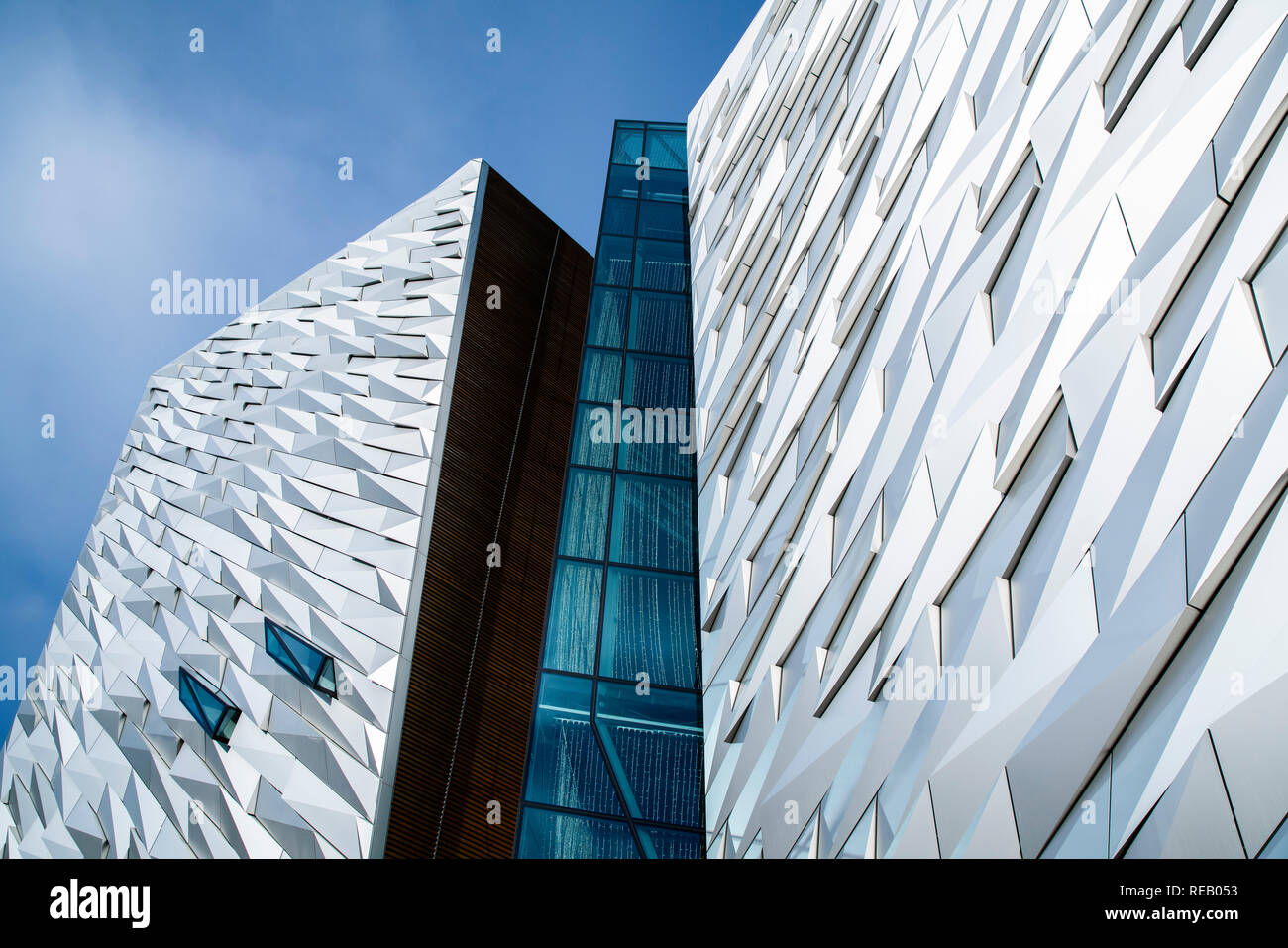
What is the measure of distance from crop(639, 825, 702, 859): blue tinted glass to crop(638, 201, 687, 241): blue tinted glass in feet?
43.5

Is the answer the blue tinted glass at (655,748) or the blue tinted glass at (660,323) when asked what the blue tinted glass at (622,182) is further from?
the blue tinted glass at (655,748)

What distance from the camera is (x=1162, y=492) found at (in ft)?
14.1

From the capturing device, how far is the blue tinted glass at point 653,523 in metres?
13.4

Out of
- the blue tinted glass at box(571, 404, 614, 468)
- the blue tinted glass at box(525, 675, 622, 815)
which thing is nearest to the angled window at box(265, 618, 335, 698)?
the blue tinted glass at box(525, 675, 622, 815)

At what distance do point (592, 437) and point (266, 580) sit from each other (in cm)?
563

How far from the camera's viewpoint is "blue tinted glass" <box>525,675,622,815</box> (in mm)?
10719

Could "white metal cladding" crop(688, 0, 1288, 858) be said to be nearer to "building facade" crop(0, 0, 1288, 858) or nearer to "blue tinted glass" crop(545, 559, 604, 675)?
"building facade" crop(0, 0, 1288, 858)

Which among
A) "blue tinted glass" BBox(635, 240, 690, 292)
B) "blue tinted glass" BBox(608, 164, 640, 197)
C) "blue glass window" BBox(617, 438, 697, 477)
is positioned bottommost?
"blue glass window" BBox(617, 438, 697, 477)

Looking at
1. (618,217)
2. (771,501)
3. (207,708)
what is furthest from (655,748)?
(618,217)

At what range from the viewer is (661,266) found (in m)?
19.3

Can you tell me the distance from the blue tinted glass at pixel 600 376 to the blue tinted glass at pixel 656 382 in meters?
0.17

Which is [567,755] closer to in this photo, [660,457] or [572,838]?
[572,838]
